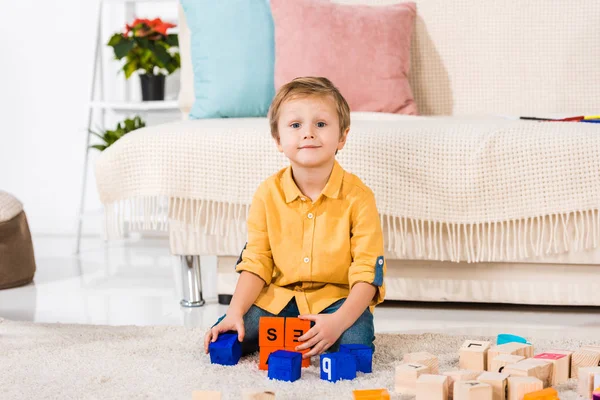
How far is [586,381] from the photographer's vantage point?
1158 millimetres

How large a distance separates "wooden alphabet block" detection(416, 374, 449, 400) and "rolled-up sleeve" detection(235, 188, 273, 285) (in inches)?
17.7

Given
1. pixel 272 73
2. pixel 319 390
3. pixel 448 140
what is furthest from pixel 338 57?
pixel 319 390

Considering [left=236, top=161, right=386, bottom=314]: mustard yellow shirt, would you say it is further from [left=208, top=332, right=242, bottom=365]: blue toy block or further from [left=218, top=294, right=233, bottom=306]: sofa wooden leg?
[left=218, top=294, right=233, bottom=306]: sofa wooden leg

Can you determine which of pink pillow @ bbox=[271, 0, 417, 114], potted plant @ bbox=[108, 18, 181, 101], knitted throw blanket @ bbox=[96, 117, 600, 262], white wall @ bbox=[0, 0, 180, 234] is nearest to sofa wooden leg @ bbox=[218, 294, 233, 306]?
knitted throw blanket @ bbox=[96, 117, 600, 262]

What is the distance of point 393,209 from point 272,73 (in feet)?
2.36

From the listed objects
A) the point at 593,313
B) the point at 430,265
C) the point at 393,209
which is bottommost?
the point at 593,313

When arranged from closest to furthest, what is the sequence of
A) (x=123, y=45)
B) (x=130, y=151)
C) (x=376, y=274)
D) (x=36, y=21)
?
1. (x=376, y=274)
2. (x=130, y=151)
3. (x=123, y=45)
4. (x=36, y=21)

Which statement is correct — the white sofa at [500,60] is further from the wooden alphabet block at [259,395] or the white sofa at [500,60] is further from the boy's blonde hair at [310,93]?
the wooden alphabet block at [259,395]

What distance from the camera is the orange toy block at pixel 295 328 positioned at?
1340 mm

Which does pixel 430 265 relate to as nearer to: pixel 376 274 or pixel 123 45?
pixel 376 274

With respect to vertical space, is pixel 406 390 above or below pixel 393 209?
below

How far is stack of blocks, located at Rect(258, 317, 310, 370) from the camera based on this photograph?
4.40ft

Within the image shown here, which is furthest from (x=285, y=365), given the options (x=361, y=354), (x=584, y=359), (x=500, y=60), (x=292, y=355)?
(x=500, y=60)

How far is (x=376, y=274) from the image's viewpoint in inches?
55.8
